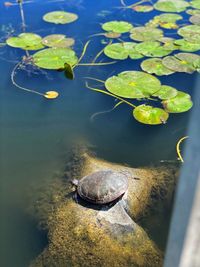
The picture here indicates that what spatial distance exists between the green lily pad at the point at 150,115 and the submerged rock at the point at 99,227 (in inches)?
24.4

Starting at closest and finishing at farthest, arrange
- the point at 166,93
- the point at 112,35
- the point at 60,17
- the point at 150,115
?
the point at 150,115, the point at 166,93, the point at 112,35, the point at 60,17

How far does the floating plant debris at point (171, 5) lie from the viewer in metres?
5.56

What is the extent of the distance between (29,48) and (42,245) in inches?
117

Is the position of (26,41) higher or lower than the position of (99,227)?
higher

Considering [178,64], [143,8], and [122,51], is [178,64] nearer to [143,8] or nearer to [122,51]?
[122,51]

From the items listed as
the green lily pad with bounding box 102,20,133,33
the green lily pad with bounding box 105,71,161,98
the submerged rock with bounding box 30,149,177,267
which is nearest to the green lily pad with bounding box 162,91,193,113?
the green lily pad with bounding box 105,71,161,98

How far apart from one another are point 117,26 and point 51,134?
2386 mm

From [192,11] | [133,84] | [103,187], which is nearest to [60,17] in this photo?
[192,11]

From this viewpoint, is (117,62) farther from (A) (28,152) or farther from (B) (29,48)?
(A) (28,152)

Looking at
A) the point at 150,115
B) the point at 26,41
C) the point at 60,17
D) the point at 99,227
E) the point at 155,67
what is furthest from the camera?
the point at 60,17

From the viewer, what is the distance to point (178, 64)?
4.18 m

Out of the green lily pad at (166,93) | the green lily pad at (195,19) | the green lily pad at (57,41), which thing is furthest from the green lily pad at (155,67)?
the green lily pad at (195,19)

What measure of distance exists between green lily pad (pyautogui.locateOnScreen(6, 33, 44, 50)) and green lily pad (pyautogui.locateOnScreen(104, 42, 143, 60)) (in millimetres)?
956

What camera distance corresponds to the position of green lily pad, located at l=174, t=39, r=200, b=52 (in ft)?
14.8
